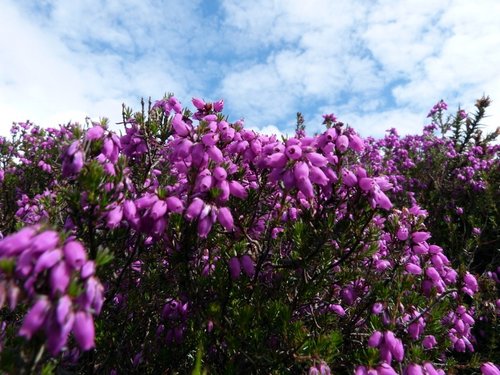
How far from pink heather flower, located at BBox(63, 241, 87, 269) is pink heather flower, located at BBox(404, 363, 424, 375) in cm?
220

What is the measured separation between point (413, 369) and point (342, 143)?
1.60 meters

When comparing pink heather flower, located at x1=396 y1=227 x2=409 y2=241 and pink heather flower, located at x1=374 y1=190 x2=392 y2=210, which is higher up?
pink heather flower, located at x1=374 y1=190 x2=392 y2=210

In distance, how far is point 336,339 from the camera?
231 centimetres

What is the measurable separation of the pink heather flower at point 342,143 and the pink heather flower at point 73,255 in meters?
1.97

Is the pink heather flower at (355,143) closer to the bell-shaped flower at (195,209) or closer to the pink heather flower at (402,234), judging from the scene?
the pink heather flower at (402,234)

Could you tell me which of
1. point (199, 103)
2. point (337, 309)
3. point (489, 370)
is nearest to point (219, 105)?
point (199, 103)

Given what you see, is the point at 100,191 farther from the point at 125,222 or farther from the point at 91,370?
the point at 91,370

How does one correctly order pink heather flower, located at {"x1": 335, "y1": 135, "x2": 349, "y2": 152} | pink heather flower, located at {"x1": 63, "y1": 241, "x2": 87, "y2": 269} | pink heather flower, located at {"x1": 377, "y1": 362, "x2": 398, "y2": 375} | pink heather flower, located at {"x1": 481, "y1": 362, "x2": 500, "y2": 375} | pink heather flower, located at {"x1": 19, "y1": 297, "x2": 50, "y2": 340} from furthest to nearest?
pink heather flower, located at {"x1": 481, "y1": 362, "x2": 500, "y2": 375} → pink heather flower, located at {"x1": 335, "y1": 135, "x2": 349, "y2": 152} → pink heather flower, located at {"x1": 377, "y1": 362, "x2": 398, "y2": 375} → pink heather flower, located at {"x1": 63, "y1": 241, "x2": 87, "y2": 269} → pink heather flower, located at {"x1": 19, "y1": 297, "x2": 50, "y2": 340}

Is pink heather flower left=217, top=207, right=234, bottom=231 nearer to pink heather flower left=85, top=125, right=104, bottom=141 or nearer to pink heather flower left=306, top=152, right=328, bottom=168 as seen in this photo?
pink heather flower left=306, top=152, right=328, bottom=168

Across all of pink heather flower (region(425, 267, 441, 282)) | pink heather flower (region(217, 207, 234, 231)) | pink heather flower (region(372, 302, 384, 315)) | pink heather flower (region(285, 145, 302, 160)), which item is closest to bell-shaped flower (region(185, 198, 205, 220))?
pink heather flower (region(217, 207, 234, 231))

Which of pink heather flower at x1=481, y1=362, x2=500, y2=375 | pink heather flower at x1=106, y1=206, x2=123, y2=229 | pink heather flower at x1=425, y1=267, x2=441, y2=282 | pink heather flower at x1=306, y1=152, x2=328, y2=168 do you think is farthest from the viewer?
pink heather flower at x1=425, y1=267, x2=441, y2=282

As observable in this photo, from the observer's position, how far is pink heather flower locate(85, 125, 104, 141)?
2.27 meters

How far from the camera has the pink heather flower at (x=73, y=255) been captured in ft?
4.57

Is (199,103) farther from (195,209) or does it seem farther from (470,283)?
(470,283)
